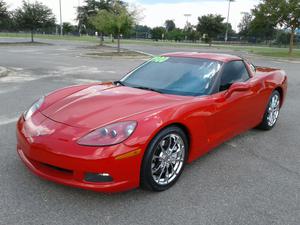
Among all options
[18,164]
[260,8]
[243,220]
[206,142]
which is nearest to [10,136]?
[18,164]

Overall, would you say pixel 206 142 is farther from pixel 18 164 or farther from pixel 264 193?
pixel 18 164

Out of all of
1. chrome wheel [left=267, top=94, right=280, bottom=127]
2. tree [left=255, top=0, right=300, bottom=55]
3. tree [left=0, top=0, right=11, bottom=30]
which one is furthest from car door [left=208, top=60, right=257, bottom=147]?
tree [left=0, top=0, right=11, bottom=30]

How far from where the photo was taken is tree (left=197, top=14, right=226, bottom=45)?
51.2m

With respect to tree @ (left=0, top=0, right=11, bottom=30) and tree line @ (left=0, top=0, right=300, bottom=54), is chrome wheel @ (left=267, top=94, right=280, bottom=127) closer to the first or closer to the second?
tree line @ (left=0, top=0, right=300, bottom=54)

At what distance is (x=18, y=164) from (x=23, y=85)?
5.97 metres

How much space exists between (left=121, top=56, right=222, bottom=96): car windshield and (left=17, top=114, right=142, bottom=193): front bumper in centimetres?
123

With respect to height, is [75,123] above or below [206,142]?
above

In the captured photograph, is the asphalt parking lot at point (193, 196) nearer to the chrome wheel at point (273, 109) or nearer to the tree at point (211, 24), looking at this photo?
the chrome wheel at point (273, 109)

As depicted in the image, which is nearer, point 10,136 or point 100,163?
point 100,163

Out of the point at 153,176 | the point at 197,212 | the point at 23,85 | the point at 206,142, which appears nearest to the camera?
the point at 197,212

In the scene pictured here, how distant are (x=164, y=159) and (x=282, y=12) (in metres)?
25.4

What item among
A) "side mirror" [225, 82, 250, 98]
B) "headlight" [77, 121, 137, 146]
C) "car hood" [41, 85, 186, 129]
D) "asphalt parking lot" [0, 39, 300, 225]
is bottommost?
"asphalt parking lot" [0, 39, 300, 225]

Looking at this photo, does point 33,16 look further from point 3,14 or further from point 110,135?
point 110,135

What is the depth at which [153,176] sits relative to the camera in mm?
3125
